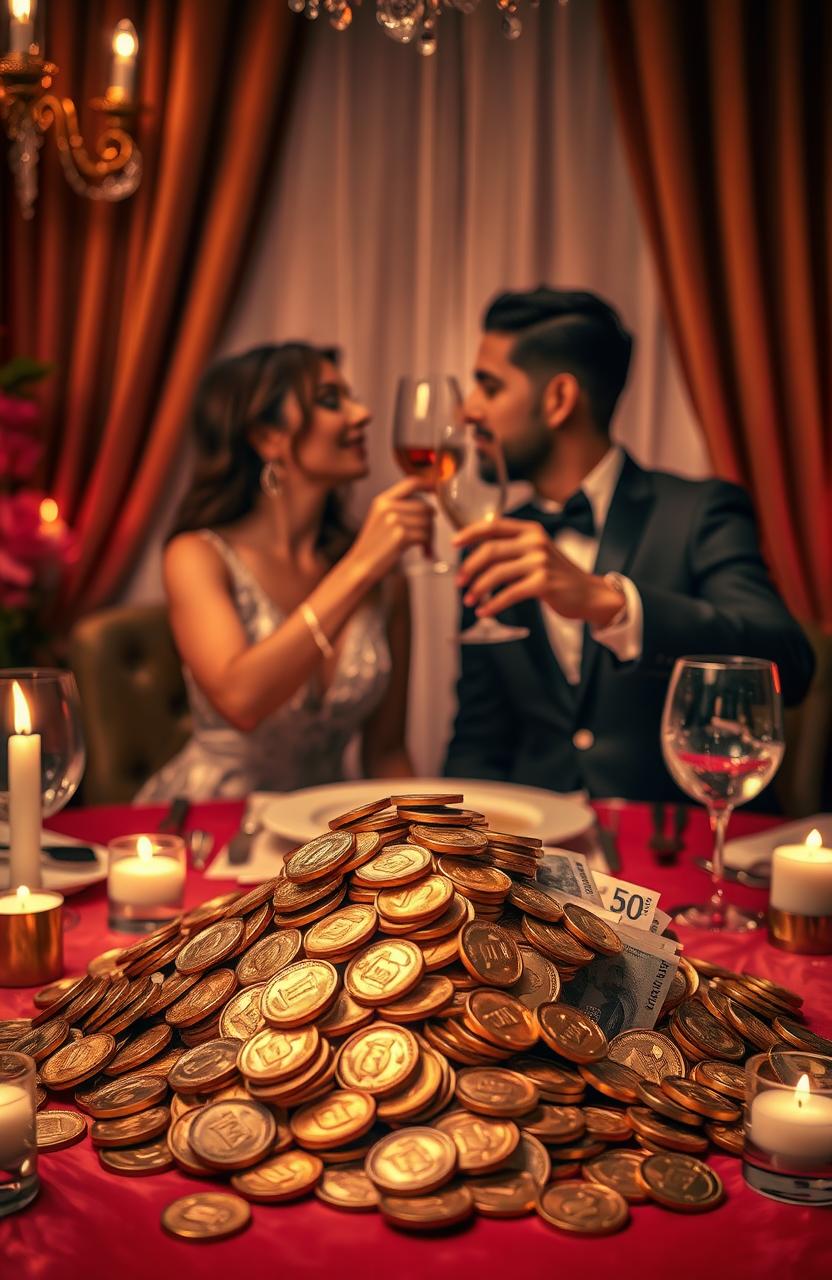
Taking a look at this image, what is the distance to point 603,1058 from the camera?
82 cm

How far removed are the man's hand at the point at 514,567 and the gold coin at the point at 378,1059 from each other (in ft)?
3.33

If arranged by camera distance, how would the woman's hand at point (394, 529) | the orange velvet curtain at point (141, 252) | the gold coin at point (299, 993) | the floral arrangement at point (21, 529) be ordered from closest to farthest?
the gold coin at point (299, 993)
the woman's hand at point (394, 529)
the floral arrangement at point (21, 529)
the orange velvet curtain at point (141, 252)

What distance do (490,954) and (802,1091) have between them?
0.20 metres

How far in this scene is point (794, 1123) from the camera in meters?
0.74

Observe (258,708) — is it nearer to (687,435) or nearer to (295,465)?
(295,465)

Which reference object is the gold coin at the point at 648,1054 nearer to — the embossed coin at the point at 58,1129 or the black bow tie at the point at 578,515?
the embossed coin at the point at 58,1129

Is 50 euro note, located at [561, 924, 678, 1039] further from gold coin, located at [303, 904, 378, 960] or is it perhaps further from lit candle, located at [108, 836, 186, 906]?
lit candle, located at [108, 836, 186, 906]

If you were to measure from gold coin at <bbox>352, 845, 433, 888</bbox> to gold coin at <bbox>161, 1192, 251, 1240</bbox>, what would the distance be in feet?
0.70

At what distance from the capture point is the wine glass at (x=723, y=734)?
4.21 ft

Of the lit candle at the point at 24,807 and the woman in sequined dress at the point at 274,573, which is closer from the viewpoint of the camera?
the lit candle at the point at 24,807

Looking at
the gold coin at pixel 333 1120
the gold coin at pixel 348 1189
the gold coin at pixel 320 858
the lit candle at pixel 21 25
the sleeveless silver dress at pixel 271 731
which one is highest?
the lit candle at pixel 21 25

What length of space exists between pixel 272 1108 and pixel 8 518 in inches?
97.1

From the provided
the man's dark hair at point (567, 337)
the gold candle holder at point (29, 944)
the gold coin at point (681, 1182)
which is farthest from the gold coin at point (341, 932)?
the man's dark hair at point (567, 337)

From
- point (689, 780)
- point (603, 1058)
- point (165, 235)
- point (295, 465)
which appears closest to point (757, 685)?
point (689, 780)
